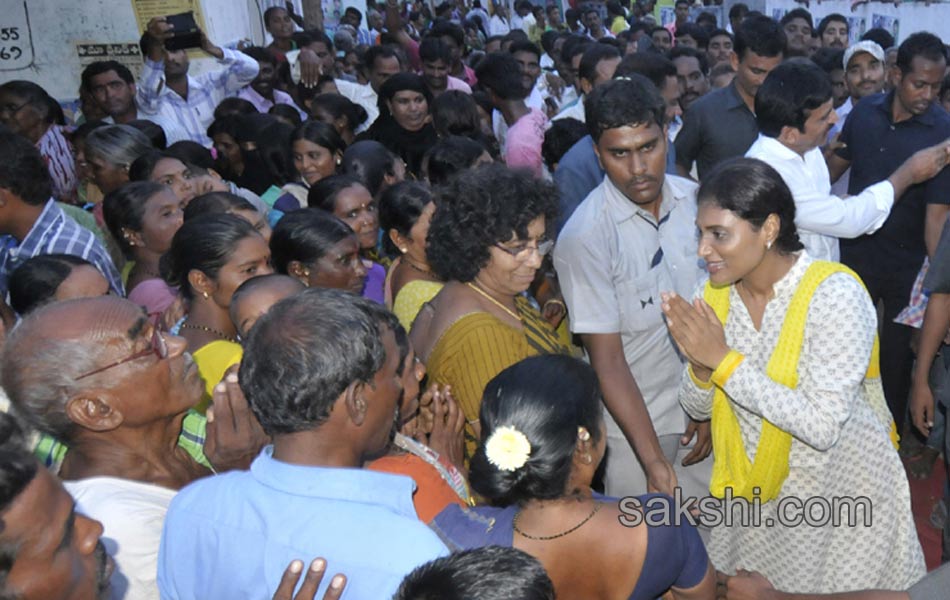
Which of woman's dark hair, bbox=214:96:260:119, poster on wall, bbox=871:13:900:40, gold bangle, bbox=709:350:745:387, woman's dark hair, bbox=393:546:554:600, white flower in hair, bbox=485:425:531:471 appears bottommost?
poster on wall, bbox=871:13:900:40

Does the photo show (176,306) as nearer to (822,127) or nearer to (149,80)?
(822,127)

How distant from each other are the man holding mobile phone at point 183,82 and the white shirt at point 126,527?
4.99 metres

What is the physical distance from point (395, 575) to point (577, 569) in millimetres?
608

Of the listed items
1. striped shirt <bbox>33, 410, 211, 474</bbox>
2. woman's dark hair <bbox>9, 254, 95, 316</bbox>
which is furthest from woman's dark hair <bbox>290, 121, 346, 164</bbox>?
striped shirt <bbox>33, 410, 211, 474</bbox>

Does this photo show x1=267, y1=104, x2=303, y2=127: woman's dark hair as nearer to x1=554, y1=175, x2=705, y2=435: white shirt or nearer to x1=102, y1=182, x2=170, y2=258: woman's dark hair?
x1=102, y1=182, x2=170, y2=258: woman's dark hair

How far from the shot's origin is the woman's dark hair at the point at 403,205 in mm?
3857

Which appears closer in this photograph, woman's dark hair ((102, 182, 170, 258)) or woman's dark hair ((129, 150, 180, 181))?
woman's dark hair ((102, 182, 170, 258))

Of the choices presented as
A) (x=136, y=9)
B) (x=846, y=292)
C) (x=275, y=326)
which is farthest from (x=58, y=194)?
(x=846, y=292)

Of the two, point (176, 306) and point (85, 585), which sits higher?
point (85, 585)

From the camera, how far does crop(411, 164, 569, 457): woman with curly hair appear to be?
2.73m

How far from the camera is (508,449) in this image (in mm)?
2004

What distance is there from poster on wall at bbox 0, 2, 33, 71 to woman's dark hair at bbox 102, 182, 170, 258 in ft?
11.9

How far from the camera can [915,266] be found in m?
4.70

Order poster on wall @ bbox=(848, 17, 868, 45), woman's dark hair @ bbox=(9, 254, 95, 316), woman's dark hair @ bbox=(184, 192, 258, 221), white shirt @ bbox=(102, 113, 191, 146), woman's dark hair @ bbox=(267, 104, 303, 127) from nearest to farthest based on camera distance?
woman's dark hair @ bbox=(9, 254, 95, 316) → woman's dark hair @ bbox=(184, 192, 258, 221) → white shirt @ bbox=(102, 113, 191, 146) → woman's dark hair @ bbox=(267, 104, 303, 127) → poster on wall @ bbox=(848, 17, 868, 45)
